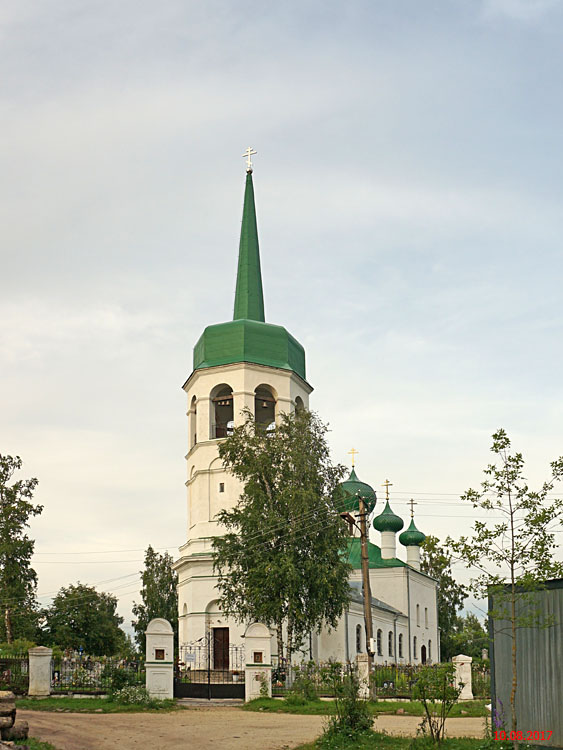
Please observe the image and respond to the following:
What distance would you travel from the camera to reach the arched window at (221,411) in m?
40.4

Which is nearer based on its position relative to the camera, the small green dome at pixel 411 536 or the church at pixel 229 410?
the church at pixel 229 410

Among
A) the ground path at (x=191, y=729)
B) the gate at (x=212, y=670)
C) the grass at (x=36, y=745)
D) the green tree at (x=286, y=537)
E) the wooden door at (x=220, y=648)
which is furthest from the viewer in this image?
the wooden door at (x=220, y=648)

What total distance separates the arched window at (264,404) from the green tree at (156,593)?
21.4 m

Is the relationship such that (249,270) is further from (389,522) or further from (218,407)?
(389,522)

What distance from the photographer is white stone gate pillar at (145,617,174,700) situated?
25.6 metres

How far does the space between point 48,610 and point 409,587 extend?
20242mm

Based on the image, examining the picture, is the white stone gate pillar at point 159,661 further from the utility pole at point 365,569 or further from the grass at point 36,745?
the grass at point 36,745

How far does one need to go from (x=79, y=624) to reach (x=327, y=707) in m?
27.3

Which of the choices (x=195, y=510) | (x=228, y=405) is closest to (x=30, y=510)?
(x=195, y=510)

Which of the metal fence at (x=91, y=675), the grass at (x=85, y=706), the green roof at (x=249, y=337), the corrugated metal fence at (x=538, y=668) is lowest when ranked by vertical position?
the grass at (x=85, y=706)

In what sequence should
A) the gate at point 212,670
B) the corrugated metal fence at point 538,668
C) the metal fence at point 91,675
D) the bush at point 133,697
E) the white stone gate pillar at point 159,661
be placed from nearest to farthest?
the corrugated metal fence at point 538,668, the bush at point 133,697, the metal fence at point 91,675, the white stone gate pillar at point 159,661, the gate at point 212,670

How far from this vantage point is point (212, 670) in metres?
32.5

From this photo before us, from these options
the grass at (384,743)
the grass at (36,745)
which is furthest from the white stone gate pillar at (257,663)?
the grass at (36,745)

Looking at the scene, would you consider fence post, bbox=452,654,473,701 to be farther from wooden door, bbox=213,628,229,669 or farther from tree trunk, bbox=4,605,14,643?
tree trunk, bbox=4,605,14,643
